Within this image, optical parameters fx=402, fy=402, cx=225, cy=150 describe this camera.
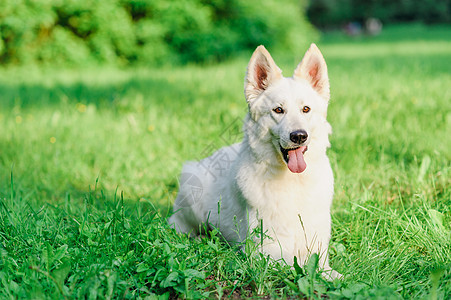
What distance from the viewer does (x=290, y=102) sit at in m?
2.64

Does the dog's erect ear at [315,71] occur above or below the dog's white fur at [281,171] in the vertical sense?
above

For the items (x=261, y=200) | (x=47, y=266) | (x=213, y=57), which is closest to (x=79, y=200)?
(x=47, y=266)

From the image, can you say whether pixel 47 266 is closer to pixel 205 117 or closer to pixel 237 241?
pixel 237 241

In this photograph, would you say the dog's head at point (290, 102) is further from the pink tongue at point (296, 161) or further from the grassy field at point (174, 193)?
the grassy field at point (174, 193)

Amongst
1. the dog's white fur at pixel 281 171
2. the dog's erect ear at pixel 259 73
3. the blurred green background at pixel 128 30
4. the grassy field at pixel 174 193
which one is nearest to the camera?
the grassy field at pixel 174 193

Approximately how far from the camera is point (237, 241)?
271cm

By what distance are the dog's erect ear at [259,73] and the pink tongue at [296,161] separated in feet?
1.65

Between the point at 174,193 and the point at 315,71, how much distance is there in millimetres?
1781

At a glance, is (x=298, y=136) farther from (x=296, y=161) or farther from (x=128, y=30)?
(x=128, y=30)

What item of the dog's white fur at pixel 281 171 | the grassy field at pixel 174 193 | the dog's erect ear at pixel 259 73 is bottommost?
the grassy field at pixel 174 193

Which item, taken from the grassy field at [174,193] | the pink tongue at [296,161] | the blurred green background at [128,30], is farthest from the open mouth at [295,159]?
the blurred green background at [128,30]

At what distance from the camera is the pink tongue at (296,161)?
8.41ft

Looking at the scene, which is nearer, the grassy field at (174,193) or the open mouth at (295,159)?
the grassy field at (174,193)

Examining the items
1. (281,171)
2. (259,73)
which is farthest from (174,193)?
(259,73)
